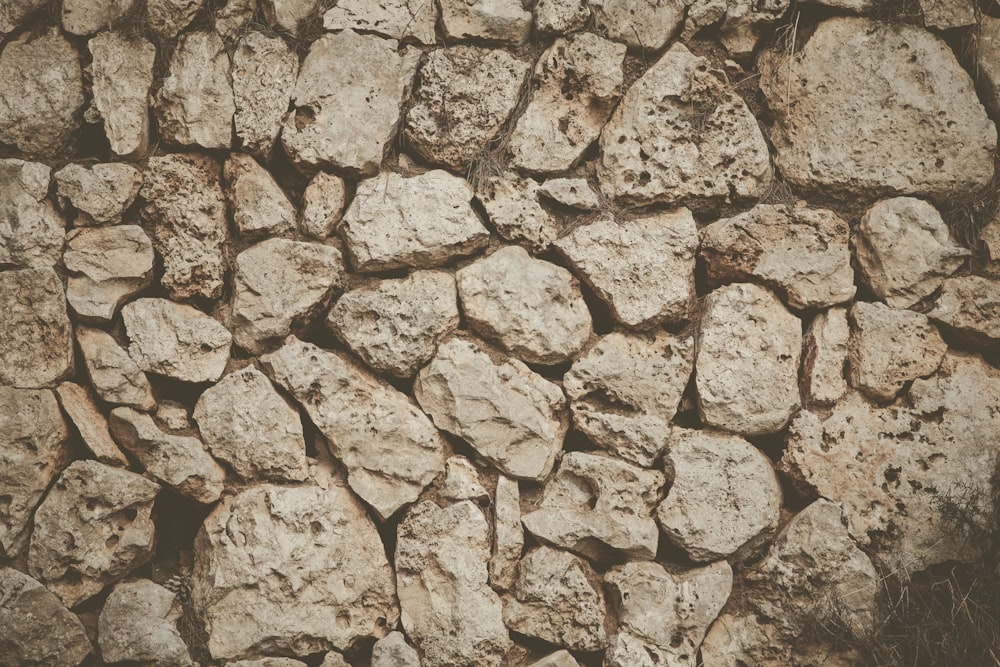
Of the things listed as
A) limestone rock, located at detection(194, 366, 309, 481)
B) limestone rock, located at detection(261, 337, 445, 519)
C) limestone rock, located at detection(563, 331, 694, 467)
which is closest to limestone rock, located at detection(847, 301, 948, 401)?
limestone rock, located at detection(563, 331, 694, 467)

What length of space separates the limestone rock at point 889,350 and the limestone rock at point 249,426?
5.95 ft

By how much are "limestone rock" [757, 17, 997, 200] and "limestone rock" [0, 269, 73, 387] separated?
239 centimetres

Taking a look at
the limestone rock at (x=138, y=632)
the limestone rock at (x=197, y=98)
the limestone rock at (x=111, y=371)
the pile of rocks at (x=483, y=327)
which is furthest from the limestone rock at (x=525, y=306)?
the limestone rock at (x=138, y=632)

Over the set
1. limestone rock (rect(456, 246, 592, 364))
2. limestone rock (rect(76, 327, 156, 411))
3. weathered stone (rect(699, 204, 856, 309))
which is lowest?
limestone rock (rect(76, 327, 156, 411))

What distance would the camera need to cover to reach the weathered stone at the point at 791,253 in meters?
2.50

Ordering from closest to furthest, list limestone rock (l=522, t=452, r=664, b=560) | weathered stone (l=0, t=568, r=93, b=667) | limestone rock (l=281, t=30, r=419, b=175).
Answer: weathered stone (l=0, t=568, r=93, b=667) → limestone rock (l=522, t=452, r=664, b=560) → limestone rock (l=281, t=30, r=419, b=175)

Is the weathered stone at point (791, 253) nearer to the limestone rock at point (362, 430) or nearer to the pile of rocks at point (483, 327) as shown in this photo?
the pile of rocks at point (483, 327)

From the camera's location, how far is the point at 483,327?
2512 millimetres

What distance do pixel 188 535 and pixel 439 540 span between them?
2.78 feet

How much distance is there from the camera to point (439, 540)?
244cm

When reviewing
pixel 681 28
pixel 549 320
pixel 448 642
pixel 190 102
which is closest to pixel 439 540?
pixel 448 642

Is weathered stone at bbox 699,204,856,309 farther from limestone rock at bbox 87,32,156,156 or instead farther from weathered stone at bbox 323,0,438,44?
limestone rock at bbox 87,32,156,156

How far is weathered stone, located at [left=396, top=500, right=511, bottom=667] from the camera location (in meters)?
2.39

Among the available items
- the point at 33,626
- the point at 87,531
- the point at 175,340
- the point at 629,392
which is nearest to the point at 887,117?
the point at 629,392
